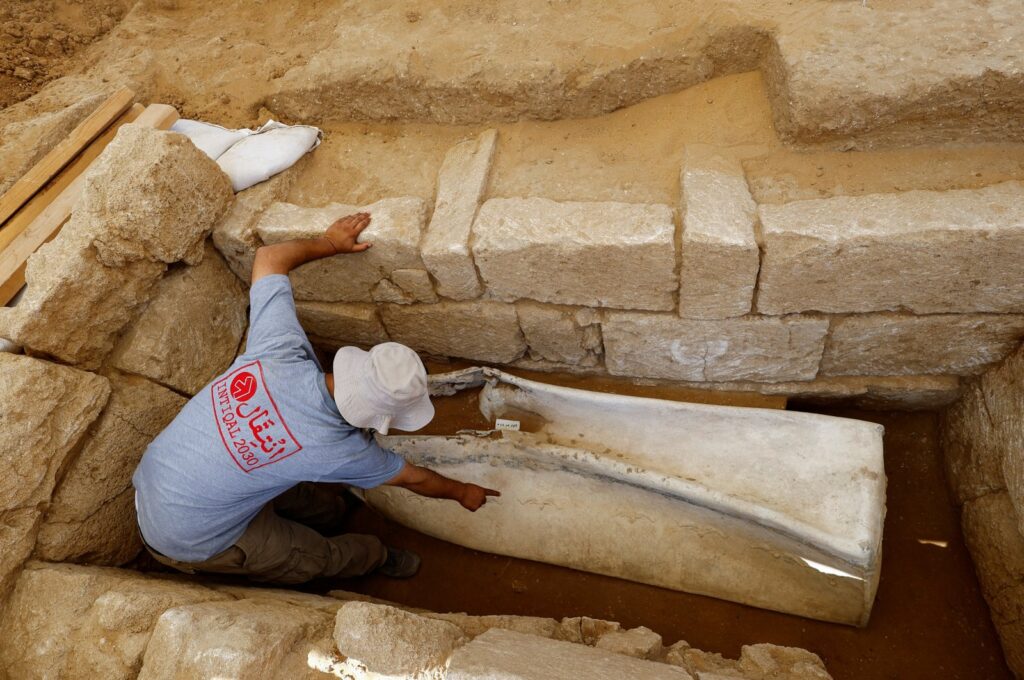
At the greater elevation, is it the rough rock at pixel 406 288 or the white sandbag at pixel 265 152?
the white sandbag at pixel 265 152

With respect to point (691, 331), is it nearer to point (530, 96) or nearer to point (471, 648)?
point (530, 96)

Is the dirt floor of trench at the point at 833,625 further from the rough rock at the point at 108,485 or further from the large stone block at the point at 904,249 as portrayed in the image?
the rough rock at the point at 108,485

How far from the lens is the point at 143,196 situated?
8.78ft

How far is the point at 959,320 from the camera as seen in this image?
9.03 ft

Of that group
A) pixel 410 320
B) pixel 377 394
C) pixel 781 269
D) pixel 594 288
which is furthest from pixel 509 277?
pixel 781 269

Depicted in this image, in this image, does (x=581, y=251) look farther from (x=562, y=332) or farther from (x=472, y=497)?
(x=472, y=497)

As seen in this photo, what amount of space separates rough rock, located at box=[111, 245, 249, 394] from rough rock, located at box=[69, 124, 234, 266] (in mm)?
194

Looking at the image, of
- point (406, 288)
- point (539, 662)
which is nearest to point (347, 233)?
point (406, 288)

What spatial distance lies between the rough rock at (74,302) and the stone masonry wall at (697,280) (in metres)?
→ 0.48

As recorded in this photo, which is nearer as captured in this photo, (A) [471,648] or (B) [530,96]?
(A) [471,648]

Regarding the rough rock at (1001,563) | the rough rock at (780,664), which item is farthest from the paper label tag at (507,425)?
the rough rock at (1001,563)

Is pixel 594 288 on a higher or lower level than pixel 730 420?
higher

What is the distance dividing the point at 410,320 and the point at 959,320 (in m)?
2.40

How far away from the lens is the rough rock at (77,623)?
7.43 feet
